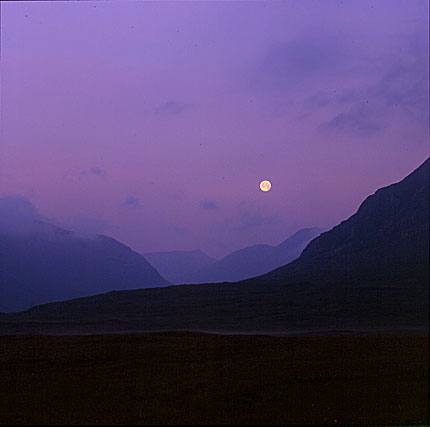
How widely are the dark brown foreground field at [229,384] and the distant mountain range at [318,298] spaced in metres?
1.92

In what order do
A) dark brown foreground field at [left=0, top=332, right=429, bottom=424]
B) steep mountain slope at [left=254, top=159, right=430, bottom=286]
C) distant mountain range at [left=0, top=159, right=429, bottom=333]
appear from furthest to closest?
1. steep mountain slope at [left=254, top=159, right=430, bottom=286]
2. distant mountain range at [left=0, top=159, right=429, bottom=333]
3. dark brown foreground field at [left=0, top=332, right=429, bottom=424]

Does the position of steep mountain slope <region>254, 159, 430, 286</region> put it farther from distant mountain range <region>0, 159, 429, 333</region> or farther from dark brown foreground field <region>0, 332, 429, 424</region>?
dark brown foreground field <region>0, 332, 429, 424</region>

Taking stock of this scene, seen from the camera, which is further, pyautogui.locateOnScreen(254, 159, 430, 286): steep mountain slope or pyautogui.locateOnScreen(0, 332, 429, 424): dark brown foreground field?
pyautogui.locateOnScreen(254, 159, 430, 286): steep mountain slope

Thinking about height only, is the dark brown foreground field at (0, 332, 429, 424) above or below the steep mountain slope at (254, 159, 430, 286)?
below

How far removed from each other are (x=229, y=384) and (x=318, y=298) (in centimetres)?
3320

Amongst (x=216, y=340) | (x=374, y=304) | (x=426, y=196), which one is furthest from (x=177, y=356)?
(x=426, y=196)

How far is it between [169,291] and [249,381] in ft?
197

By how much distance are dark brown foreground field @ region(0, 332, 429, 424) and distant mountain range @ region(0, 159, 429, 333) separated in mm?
1921

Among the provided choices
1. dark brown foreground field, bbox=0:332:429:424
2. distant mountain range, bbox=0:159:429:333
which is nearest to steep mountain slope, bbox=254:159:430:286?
distant mountain range, bbox=0:159:429:333

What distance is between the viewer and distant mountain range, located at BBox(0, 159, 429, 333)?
3378cm

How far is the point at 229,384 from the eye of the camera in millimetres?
16453

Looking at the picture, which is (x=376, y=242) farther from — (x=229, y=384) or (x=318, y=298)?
(x=229, y=384)

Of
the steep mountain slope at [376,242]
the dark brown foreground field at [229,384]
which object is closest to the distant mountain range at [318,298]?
the steep mountain slope at [376,242]

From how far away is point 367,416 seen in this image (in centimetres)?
1338
